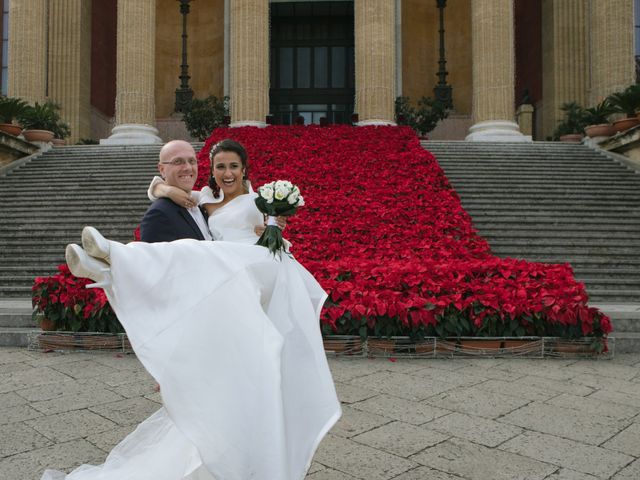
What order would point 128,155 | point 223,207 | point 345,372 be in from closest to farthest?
point 223,207
point 345,372
point 128,155

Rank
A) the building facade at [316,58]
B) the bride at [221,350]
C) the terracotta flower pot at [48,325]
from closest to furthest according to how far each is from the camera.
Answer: the bride at [221,350] → the terracotta flower pot at [48,325] → the building facade at [316,58]

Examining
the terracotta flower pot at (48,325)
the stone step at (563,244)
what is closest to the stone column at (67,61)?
the terracotta flower pot at (48,325)

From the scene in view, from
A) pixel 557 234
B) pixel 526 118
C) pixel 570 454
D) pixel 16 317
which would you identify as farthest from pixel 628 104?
pixel 16 317

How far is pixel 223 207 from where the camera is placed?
2.70 meters

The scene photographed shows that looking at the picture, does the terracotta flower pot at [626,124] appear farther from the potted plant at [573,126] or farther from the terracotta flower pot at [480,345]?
the terracotta flower pot at [480,345]

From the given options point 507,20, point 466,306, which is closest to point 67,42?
point 507,20

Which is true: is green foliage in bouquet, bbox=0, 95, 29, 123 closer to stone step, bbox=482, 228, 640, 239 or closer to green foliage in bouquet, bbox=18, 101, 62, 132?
green foliage in bouquet, bbox=18, 101, 62, 132

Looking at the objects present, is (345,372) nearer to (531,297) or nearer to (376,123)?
(531,297)

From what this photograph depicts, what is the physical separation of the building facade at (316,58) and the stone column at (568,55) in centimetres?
4

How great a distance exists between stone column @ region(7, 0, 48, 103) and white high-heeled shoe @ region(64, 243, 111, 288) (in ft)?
60.0

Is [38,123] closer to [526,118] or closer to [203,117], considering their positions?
[203,117]

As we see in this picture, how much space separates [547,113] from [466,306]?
59.8 ft

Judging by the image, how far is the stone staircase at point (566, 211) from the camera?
8.16m

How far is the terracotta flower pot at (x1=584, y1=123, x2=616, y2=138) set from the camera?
1448cm
